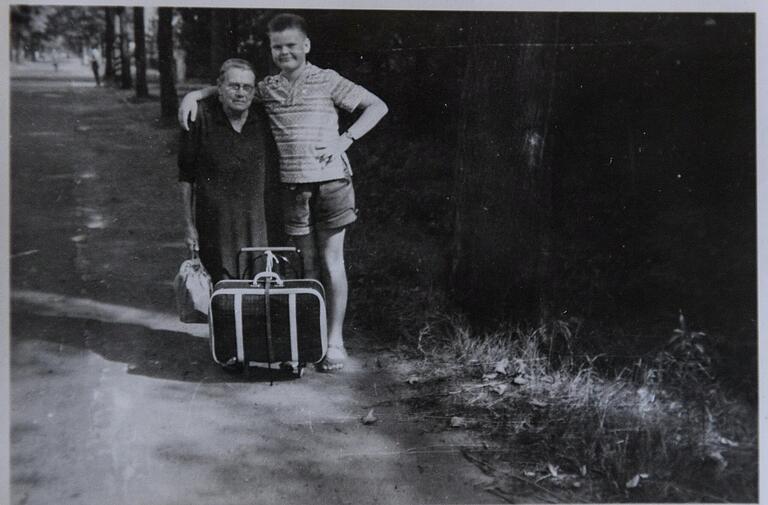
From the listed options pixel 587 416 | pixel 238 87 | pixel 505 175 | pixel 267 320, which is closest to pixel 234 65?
pixel 238 87

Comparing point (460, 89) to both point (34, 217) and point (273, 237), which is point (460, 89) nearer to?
point (273, 237)

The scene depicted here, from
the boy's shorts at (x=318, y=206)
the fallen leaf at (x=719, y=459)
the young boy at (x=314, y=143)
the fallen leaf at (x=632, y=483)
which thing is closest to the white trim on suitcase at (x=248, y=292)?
the young boy at (x=314, y=143)

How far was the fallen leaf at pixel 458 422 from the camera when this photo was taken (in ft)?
12.9

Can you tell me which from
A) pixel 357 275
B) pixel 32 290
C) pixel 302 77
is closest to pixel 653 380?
pixel 357 275

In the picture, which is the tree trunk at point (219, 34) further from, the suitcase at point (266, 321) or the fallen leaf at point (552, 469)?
the fallen leaf at point (552, 469)

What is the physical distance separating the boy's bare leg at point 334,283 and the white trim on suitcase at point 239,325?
52 centimetres

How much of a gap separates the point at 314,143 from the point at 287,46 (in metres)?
0.57

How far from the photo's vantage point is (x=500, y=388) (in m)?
4.10

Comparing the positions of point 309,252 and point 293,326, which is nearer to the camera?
point 293,326

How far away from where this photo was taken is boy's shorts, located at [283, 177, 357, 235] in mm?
4109

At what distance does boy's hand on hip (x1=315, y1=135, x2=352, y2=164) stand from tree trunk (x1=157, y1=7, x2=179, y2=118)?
85cm

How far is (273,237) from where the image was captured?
412 cm

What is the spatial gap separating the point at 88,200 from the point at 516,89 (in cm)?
259

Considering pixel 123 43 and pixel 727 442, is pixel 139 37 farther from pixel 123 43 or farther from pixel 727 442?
pixel 727 442
